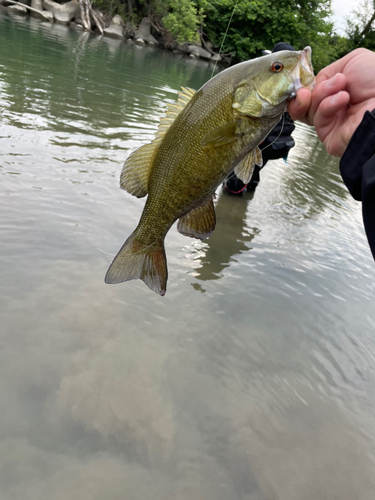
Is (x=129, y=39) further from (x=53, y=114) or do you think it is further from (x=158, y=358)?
(x=158, y=358)

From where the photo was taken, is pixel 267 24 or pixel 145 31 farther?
pixel 267 24

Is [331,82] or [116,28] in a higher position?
[331,82]

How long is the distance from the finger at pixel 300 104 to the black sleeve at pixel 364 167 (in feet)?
0.84

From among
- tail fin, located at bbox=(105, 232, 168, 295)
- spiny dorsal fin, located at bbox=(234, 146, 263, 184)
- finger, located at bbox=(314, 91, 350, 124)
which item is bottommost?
tail fin, located at bbox=(105, 232, 168, 295)

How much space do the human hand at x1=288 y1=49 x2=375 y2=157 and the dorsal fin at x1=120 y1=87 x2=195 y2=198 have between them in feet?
1.79

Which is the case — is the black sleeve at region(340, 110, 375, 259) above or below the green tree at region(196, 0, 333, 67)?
below

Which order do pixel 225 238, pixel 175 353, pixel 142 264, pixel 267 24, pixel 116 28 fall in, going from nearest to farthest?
1. pixel 142 264
2. pixel 175 353
3. pixel 225 238
4. pixel 116 28
5. pixel 267 24

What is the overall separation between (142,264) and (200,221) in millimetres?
414

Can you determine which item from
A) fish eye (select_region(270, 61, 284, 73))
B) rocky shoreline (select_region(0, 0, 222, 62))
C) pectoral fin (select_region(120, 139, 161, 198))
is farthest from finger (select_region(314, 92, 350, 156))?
rocky shoreline (select_region(0, 0, 222, 62))

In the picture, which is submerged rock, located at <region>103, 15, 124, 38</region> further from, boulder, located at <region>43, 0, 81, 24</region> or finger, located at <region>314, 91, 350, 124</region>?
finger, located at <region>314, 91, 350, 124</region>

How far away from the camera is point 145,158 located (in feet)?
6.38

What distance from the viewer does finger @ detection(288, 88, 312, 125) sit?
5.51ft

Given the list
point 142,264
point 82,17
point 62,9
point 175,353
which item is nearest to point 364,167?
point 142,264

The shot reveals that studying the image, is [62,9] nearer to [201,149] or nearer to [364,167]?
[201,149]
